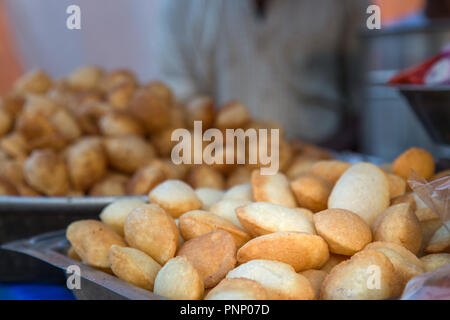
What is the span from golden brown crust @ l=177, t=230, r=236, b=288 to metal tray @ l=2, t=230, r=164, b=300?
0.05 m

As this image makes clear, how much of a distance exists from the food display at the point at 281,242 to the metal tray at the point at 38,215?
14 centimetres

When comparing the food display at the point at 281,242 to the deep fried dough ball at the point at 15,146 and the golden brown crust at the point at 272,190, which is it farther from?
the deep fried dough ball at the point at 15,146

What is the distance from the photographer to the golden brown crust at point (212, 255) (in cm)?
42

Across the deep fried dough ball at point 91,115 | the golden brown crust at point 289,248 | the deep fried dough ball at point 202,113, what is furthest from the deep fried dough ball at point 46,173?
the golden brown crust at point 289,248

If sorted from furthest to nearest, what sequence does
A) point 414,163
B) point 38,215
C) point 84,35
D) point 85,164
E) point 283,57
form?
point 84,35, point 283,57, point 85,164, point 38,215, point 414,163

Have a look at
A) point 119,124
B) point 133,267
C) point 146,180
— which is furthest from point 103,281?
point 119,124

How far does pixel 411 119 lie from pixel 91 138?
822 mm

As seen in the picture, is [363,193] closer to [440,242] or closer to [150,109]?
[440,242]

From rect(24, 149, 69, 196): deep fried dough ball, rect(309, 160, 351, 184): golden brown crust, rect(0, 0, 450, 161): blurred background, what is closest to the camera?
rect(309, 160, 351, 184): golden brown crust

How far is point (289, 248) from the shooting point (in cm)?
42

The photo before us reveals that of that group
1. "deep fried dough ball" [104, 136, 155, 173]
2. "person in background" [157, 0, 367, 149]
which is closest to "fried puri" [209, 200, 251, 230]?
"deep fried dough ball" [104, 136, 155, 173]

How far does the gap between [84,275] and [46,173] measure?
371 mm

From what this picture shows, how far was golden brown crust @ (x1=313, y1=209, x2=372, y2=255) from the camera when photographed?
1.39 feet

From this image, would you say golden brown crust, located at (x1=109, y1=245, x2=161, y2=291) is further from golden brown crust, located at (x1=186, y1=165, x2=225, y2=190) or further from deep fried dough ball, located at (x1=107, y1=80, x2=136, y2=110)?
deep fried dough ball, located at (x1=107, y1=80, x2=136, y2=110)
